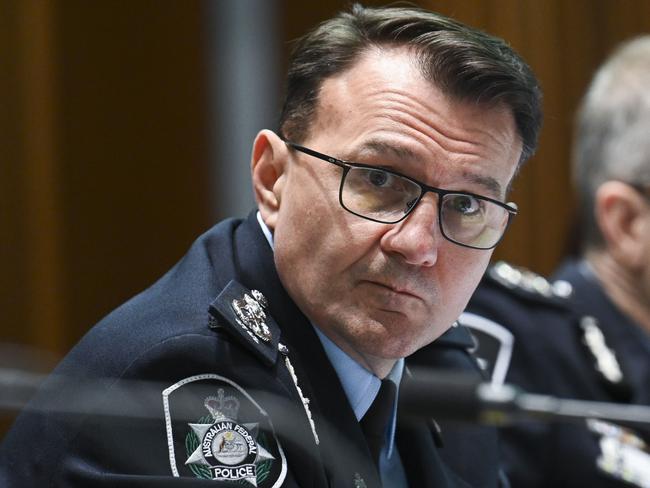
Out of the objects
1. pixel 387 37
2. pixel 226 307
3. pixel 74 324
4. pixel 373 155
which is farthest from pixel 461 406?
A: pixel 74 324

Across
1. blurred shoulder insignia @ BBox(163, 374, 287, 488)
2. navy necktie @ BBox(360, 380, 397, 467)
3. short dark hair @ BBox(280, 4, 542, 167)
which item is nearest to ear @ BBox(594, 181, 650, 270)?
short dark hair @ BBox(280, 4, 542, 167)

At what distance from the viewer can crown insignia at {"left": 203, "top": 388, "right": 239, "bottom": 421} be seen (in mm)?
1516

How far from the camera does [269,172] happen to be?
1896 mm

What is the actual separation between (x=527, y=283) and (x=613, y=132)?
1.43 feet

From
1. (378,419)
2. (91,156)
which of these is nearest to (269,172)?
(378,419)

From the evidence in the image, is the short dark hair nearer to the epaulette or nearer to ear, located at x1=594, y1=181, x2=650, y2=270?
the epaulette

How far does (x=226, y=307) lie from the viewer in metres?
1.65

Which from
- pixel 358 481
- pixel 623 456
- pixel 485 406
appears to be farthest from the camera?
pixel 623 456

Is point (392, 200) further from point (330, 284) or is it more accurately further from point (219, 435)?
point (219, 435)

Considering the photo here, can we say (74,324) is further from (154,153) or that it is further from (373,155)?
(373,155)

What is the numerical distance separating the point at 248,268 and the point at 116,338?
0.85ft

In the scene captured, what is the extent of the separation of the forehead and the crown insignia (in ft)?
1.45

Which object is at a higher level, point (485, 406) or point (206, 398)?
point (485, 406)

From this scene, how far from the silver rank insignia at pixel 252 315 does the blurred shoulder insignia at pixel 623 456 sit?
1.03 meters
